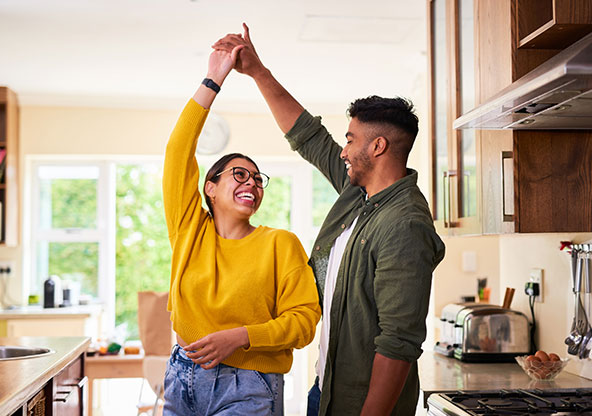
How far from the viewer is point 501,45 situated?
7.04 ft

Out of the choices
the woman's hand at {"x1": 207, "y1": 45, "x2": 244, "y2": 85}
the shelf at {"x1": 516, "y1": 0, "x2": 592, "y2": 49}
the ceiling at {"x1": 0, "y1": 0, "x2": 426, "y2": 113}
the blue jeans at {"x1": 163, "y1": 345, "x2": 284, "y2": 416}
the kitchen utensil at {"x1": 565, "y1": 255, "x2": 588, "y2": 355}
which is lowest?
the blue jeans at {"x1": 163, "y1": 345, "x2": 284, "y2": 416}

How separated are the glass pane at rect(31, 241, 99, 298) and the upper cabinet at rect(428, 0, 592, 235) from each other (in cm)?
448

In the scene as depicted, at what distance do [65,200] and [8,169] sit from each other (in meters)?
0.64

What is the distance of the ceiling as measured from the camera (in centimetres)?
389

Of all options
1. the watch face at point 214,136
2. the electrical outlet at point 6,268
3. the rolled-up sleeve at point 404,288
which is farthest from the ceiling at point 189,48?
the rolled-up sleeve at point 404,288

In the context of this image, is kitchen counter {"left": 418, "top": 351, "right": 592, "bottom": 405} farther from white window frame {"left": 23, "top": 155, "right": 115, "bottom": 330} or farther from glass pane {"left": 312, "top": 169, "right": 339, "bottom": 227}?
white window frame {"left": 23, "top": 155, "right": 115, "bottom": 330}

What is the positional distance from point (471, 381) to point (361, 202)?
2.94 ft

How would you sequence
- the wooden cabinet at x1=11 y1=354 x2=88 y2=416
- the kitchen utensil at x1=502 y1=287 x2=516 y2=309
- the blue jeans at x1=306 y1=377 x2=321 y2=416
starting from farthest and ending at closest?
the kitchen utensil at x1=502 y1=287 x2=516 y2=309 < the wooden cabinet at x1=11 y1=354 x2=88 y2=416 < the blue jeans at x1=306 y1=377 x2=321 y2=416

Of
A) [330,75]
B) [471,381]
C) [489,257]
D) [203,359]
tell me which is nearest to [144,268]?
[330,75]

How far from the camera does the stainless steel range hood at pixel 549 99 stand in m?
1.47

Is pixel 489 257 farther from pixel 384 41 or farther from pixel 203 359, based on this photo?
pixel 203 359

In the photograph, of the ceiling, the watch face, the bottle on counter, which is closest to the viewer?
the ceiling

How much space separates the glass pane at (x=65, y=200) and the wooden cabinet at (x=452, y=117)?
4.18m

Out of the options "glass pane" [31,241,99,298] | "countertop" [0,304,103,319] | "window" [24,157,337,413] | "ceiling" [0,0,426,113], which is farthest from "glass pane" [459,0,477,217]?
"glass pane" [31,241,99,298]
